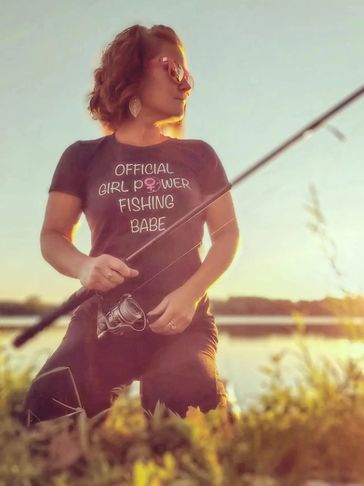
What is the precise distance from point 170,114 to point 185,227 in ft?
1.91

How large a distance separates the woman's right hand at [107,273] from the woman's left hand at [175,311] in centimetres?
17

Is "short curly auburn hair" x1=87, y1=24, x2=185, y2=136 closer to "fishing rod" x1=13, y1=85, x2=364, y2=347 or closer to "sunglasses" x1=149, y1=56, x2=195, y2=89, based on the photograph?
"sunglasses" x1=149, y1=56, x2=195, y2=89

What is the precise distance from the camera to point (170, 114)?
3.06 metres

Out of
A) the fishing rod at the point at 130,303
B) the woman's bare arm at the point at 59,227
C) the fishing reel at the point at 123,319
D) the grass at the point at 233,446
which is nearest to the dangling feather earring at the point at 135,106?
the woman's bare arm at the point at 59,227

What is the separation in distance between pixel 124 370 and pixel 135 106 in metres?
1.27

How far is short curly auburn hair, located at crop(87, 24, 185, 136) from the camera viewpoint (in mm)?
3094

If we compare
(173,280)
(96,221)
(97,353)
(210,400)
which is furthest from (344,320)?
(96,221)

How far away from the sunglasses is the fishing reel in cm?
103

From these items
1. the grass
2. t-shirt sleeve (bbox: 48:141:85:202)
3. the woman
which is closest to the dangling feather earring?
the woman

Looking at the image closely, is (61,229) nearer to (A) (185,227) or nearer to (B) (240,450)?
(A) (185,227)

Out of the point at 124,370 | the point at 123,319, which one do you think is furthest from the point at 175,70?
the point at 124,370

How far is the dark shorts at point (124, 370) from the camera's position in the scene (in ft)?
8.06

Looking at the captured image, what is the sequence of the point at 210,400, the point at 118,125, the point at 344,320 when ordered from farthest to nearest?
the point at 118,125
the point at 210,400
the point at 344,320

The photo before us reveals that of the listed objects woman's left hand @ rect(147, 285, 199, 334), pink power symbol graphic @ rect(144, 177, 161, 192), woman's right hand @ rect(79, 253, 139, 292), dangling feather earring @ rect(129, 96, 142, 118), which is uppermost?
dangling feather earring @ rect(129, 96, 142, 118)
